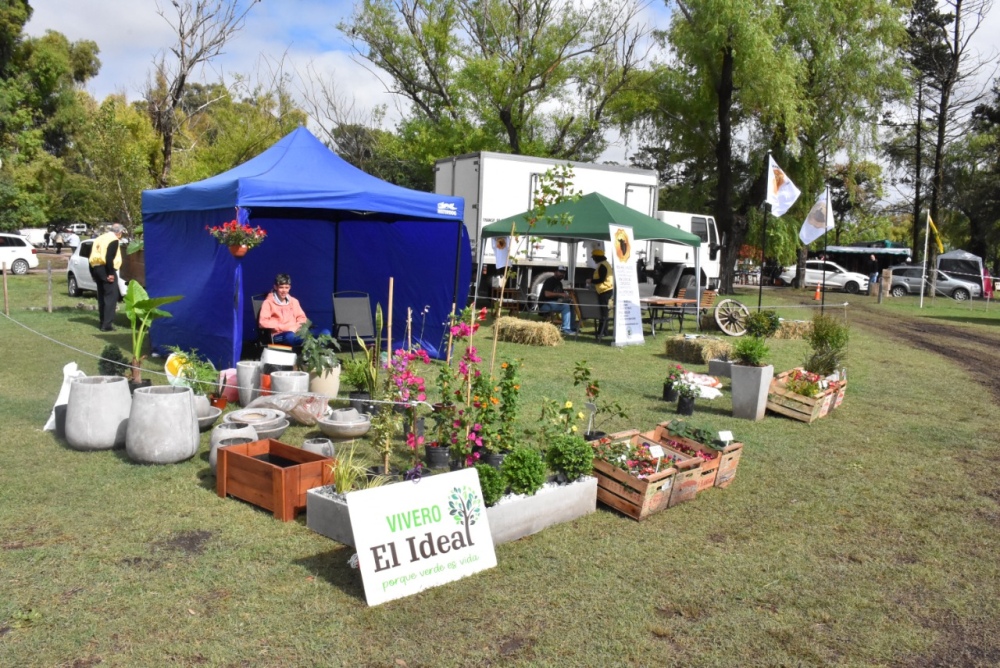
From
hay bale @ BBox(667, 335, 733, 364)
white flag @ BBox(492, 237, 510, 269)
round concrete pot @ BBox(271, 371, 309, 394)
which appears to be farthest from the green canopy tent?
round concrete pot @ BBox(271, 371, 309, 394)

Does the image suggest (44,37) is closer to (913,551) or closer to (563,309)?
(563,309)

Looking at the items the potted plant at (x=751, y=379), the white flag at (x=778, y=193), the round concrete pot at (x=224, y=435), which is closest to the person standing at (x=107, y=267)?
the round concrete pot at (x=224, y=435)

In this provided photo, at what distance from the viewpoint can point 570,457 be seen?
4.59 meters

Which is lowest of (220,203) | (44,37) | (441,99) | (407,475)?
(407,475)

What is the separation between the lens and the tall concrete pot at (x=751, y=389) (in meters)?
7.31

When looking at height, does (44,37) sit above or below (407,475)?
above

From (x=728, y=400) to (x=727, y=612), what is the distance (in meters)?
5.16

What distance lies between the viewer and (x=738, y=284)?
3994 cm

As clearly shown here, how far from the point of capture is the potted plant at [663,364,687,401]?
7.80m

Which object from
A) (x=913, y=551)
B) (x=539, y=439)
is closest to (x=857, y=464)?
(x=913, y=551)

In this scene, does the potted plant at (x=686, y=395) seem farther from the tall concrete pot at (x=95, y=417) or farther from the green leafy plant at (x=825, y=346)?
the tall concrete pot at (x=95, y=417)

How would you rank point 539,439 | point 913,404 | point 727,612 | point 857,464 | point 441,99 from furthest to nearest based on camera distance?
point 441,99 < point 913,404 < point 857,464 < point 539,439 < point 727,612

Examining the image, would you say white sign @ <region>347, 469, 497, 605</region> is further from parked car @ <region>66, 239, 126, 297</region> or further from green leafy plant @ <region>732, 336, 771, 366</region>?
parked car @ <region>66, 239, 126, 297</region>

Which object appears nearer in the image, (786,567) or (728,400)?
(786,567)
